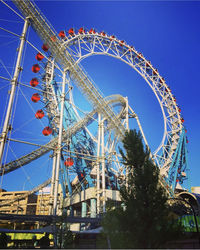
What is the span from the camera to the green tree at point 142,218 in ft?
26.5

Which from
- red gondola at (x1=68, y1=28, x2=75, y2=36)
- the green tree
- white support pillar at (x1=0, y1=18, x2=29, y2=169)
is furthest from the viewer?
red gondola at (x1=68, y1=28, x2=75, y2=36)

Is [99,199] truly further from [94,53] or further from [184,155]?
[184,155]

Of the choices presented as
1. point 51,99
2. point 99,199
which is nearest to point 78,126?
point 51,99

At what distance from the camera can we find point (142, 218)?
8.53 m

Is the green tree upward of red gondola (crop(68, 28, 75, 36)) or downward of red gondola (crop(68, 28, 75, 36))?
downward

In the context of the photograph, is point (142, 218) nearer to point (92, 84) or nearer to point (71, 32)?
point (92, 84)

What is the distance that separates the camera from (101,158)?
18062 mm

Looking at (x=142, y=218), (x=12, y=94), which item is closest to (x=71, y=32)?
(x=12, y=94)

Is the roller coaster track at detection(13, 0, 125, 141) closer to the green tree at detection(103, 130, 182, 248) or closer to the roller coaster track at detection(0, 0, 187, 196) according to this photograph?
the roller coaster track at detection(0, 0, 187, 196)

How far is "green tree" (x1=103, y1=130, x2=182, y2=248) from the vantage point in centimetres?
809

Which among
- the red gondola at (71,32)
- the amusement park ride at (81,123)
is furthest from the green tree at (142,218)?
the red gondola at (71,32)

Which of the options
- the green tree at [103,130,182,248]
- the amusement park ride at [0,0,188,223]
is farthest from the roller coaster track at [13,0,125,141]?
the green tree at [103,130,182,248]

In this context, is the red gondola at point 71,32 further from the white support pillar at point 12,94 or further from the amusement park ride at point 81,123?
the white support pillar at point 12,94

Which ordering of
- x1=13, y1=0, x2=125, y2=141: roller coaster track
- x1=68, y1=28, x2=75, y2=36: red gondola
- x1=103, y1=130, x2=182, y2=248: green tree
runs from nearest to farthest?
x1=103, y1=130, x2=182, y2=248: green tree → x1=13, y1=0, x2=125, y2=141: roller coaster track → x1=68, y1=28, x2=75, y2=36: red gondola
